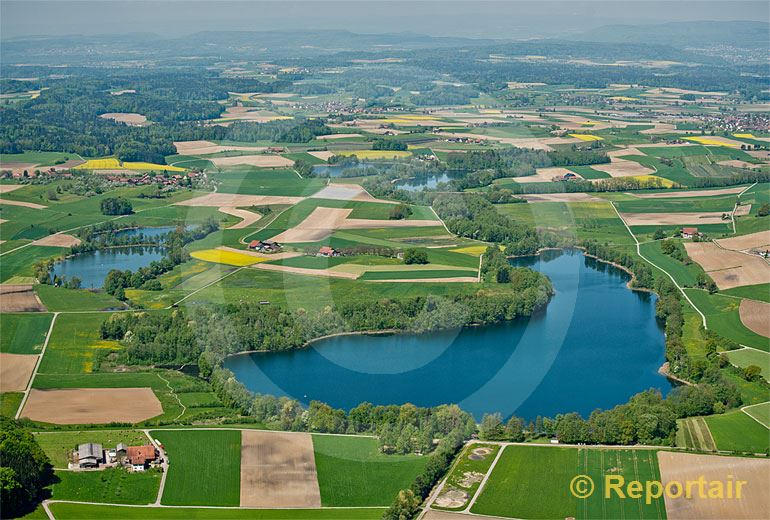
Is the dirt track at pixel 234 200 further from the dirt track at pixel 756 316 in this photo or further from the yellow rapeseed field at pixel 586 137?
the yellow rapeseed field at pixel 586 137

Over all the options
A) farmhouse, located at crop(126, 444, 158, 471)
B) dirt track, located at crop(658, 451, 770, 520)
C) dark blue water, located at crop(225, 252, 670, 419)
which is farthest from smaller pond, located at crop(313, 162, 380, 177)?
dirt track, located at crop(658, 451, 770, 520)

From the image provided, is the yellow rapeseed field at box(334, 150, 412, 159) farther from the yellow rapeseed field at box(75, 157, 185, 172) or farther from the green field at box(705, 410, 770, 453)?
the green field at box(705, 410, 770, 453)

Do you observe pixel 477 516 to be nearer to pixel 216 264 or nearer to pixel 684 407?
pixel 684 407

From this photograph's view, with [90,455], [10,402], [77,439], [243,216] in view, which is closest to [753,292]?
[243,216]

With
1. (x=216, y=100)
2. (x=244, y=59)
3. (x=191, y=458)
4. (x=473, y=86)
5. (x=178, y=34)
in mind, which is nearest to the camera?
(x=191, y=458)

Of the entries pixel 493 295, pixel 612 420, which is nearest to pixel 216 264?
pixel 493 295

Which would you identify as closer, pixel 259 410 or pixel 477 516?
pixel 477 516
